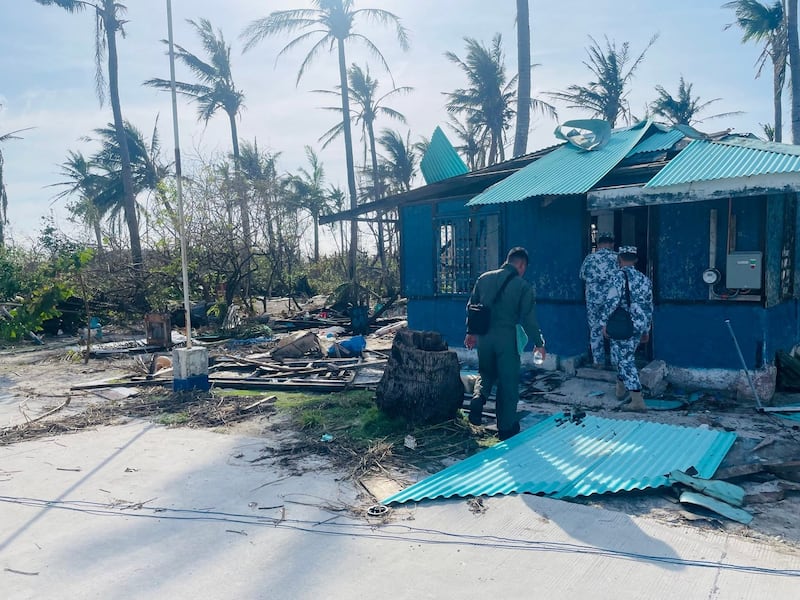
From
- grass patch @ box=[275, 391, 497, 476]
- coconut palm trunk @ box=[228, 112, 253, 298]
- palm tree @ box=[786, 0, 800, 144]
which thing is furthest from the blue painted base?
palm tree @ box=[786, 0, 800, 144]

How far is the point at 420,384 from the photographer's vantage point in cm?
608

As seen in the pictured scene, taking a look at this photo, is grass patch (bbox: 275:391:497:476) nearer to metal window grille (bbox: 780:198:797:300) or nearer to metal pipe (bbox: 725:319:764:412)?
metal pipe (bbox: 725:319:764:412)

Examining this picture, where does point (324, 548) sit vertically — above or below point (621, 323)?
below

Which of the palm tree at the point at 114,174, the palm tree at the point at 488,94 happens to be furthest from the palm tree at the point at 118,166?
the palm tree at the point at 488,94

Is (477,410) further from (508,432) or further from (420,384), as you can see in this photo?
(420,384)

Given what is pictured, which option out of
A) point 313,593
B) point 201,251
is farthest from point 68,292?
point 313,593

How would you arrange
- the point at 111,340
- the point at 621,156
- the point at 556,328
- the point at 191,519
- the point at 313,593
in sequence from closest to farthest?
the point at 313,593
the point at 191,519
the point at 621,156
the point at 556,328
the point at 111,340

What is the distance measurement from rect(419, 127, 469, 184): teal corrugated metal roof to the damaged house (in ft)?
1.81

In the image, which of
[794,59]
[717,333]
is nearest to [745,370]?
[717,333]

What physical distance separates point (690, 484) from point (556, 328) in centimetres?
453

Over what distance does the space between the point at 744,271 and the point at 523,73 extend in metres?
10.2

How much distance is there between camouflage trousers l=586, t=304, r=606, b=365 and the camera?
7.67 metres

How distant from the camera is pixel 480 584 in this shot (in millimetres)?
3197

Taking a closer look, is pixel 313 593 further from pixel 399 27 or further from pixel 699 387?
pixel 399 27
